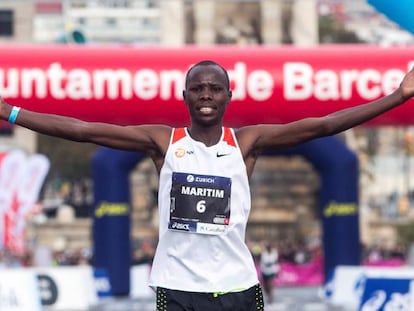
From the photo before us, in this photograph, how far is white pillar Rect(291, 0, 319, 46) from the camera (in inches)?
2010

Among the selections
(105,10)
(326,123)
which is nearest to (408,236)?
(326,123)

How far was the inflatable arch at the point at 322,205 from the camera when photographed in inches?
722

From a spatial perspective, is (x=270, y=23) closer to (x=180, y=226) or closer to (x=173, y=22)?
(x=173, y=22)

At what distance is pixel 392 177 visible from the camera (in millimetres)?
83562

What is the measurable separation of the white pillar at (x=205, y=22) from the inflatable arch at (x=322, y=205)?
30407 mm

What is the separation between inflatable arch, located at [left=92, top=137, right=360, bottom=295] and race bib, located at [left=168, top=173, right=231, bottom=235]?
13.0 m

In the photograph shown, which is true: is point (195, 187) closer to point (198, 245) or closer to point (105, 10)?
point (198, 245)

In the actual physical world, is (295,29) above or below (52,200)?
above

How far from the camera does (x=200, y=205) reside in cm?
538

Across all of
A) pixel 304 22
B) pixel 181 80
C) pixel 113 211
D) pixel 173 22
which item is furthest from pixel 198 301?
pixel 304 22

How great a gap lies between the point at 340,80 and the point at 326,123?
8.45 m

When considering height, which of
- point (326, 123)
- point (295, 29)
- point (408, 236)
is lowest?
point (408, 236)

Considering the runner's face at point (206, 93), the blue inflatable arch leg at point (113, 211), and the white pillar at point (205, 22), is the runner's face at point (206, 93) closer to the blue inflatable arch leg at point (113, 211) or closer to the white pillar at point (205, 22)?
the blue inflatable arch leg at point (113, 211)

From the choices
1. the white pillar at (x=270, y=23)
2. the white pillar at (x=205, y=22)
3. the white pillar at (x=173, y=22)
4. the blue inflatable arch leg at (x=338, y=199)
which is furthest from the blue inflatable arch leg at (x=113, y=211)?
the white pillar at (x=270, y=23)
